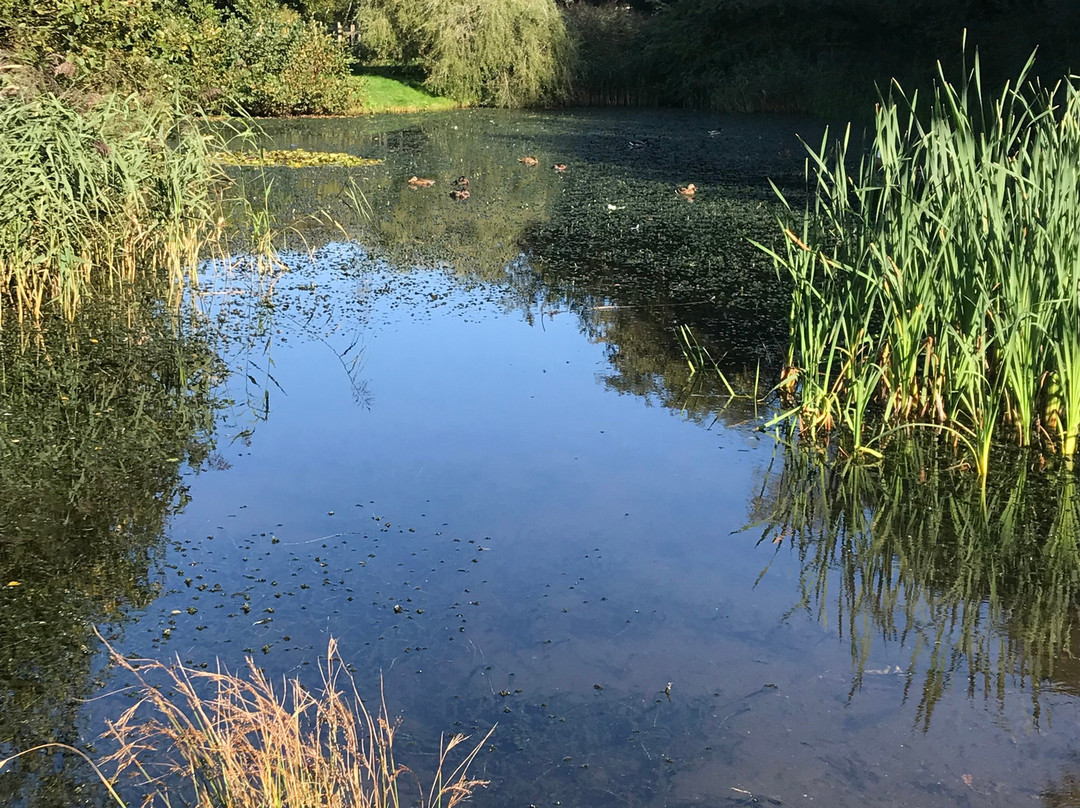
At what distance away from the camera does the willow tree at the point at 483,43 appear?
790 inches

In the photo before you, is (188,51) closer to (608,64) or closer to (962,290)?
(608,64)

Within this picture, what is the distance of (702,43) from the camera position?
73.6 ft

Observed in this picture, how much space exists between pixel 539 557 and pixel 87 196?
13.2ft

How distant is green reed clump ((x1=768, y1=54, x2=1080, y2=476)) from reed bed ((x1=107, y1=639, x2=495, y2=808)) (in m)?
2.28

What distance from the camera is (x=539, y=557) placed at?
3533 millimetres

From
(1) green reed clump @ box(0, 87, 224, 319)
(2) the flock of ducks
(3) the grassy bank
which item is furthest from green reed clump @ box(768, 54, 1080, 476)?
(3) the grassy bank

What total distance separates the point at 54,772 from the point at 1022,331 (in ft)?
10.5

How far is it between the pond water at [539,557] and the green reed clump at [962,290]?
0.89 ft

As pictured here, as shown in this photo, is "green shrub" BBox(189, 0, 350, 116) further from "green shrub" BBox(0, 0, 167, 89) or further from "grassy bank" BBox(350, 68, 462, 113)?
"green shrub" BBox(0, 0, 167, 89)

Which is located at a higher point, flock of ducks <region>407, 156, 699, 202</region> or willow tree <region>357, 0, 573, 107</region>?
willow tree <region>357, 0, 573, 107</region>

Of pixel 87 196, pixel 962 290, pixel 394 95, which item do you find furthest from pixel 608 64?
pixel 962 290

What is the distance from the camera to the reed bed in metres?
2.05

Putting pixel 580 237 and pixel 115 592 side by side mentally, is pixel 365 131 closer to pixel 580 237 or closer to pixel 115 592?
pixel 580 237

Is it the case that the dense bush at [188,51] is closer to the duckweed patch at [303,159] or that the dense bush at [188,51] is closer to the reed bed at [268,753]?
the duckweed patch at [303,159]
